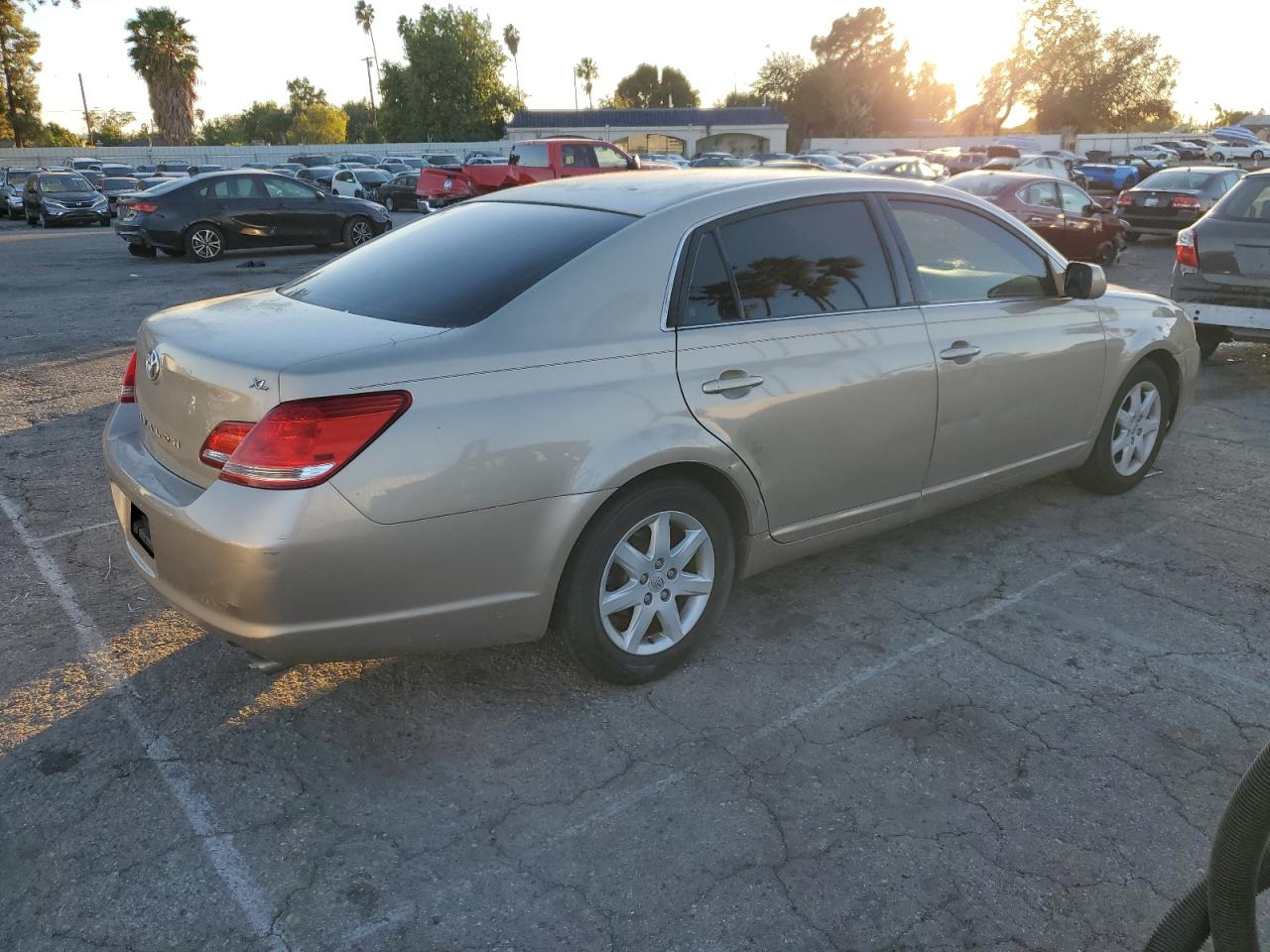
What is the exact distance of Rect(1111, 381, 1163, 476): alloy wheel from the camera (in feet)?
17.4

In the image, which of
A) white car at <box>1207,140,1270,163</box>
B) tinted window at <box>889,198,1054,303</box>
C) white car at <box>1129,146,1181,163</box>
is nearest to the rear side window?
tinted window at <box>889,198,1054,303</box>

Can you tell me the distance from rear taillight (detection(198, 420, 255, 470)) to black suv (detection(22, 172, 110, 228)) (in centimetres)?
2915

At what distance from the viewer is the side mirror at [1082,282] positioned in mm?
4676

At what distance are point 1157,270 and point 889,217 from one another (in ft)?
44.3

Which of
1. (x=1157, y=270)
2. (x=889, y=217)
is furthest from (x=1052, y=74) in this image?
(x=889, y=217)

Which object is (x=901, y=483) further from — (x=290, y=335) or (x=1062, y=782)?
(x=290, y=335)

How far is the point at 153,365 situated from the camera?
10.9 feet

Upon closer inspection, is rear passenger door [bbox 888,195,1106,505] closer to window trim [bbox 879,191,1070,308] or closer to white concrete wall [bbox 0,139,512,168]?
window trim [bbox 879,191,1070,308]

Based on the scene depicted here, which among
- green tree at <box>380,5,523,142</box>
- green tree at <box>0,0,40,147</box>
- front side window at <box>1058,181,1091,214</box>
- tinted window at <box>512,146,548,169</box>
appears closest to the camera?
front side window at <box>1058,181,1091,214</box>

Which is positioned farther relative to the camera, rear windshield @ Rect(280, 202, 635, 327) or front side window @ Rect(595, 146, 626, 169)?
front side window @ Rect(595, 146, 626, 169)

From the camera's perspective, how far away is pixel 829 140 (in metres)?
71.8

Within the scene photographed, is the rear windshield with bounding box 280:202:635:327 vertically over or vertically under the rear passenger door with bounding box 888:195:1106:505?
over

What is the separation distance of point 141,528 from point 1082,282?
404cm

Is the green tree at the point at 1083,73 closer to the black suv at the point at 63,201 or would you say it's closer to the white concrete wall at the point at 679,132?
the white concrete wall at the point at 679,132
